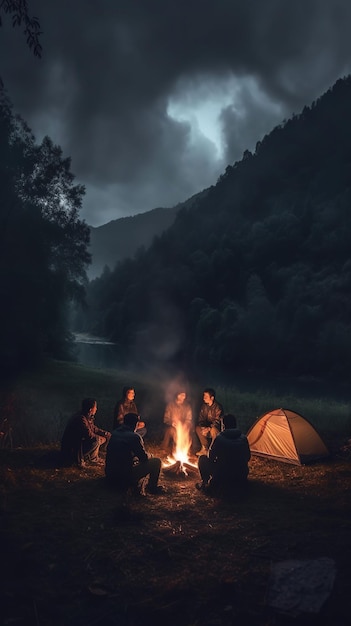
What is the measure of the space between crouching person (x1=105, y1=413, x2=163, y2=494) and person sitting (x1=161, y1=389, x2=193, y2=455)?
12.1 ft

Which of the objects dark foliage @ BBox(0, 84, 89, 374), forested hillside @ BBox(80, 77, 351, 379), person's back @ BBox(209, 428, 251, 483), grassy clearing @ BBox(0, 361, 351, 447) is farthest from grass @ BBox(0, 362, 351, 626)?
forested hillside @ BBox(80, 77, 351, 379)

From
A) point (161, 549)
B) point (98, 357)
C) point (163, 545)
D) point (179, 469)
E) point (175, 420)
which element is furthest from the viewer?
point (98, 357)

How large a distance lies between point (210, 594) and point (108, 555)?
5.54ft

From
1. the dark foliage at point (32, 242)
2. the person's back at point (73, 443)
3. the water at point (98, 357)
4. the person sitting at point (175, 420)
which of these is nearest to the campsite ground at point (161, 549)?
the person's back at point (73, 443)

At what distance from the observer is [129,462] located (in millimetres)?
8633

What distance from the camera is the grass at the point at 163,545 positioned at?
4.81m

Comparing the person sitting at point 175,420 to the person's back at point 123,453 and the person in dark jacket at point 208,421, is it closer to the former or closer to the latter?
the person in dark jacket at point 208,421

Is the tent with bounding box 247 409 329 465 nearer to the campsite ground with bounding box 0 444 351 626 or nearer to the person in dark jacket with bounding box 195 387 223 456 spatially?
the person in dark jacket with bounding box 195 387 223 456

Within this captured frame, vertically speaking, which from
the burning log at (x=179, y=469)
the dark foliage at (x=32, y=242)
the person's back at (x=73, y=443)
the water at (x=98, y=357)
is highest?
the dark foliage at (x=32, y=242)

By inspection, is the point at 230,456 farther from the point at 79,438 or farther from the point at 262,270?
the point at 262,270

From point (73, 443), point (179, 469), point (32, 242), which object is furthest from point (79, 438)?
point (32, 242)

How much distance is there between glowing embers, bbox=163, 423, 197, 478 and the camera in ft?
34.3

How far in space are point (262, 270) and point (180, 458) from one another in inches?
3741

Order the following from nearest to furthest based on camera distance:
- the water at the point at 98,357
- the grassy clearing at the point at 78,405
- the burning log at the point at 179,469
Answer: the burning log at the point at 179,469 → the grassy clearing at the point at 78,405 → the water at the point at 98,357
